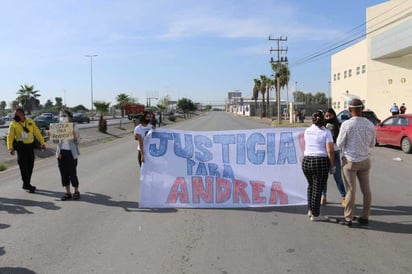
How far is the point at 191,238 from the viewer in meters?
5.49

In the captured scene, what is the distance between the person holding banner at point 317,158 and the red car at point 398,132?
11.0 m

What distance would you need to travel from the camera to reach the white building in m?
31.5

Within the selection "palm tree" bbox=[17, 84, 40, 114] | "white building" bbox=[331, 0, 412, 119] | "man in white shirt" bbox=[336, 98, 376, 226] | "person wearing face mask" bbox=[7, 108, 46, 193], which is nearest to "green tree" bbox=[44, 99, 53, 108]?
"palm tree" bbox=[17, 84, 40, 114]

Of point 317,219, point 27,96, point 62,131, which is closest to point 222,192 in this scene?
point 317,219

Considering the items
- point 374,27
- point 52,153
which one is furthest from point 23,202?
point 374,27

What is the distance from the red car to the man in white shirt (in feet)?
35.8

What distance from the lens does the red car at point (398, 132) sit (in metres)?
15.5

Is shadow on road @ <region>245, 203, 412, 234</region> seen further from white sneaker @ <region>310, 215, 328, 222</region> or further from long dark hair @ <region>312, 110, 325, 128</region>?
long dark hair @ <region>312, 110, 325, 128</region>

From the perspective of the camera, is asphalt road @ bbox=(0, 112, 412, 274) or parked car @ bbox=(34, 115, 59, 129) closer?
asphalt road @ bbox=(0, 112, 412, 274)

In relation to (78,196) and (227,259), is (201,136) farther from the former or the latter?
(227,259)

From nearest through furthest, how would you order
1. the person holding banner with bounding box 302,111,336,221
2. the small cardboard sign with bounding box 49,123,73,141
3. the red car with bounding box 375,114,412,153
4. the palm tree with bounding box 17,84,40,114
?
the person holding banner with bounding box 302,111,336,221
the small cardboard sign with bounding box 49,123,73,141
the red car with bounding box 375,114,412,153
the palm tree with bounding box 17,84,40,114

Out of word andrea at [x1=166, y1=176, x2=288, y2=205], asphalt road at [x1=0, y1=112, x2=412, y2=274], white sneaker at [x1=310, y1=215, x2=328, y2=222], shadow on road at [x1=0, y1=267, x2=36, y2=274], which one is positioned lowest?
shadow on road at [x1=0, y1=267, x2=36, y2=274]

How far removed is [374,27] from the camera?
36.3 m

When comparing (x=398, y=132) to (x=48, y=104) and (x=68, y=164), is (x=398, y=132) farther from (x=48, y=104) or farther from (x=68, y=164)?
(x=48, y=104)
